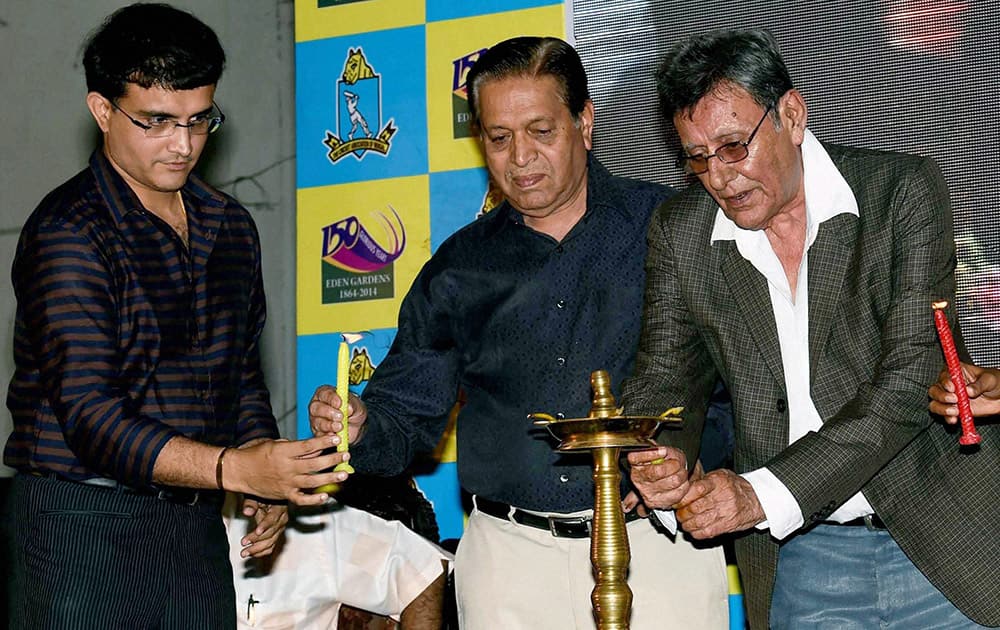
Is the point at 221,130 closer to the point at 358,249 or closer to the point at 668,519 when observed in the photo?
the point at 358,249

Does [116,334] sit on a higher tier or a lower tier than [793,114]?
lower

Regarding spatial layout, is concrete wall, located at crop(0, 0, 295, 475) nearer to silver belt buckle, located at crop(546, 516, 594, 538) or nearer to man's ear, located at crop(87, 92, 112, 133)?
man's ear, located at crop(87, 92, 112, 133)

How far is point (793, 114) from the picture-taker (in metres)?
2.68

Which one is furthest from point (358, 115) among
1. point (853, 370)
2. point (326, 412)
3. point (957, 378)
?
point (957, 378)

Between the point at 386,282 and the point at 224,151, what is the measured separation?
1.25 metres

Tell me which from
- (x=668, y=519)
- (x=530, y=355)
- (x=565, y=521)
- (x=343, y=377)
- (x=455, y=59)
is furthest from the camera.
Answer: (x=455, y=59)

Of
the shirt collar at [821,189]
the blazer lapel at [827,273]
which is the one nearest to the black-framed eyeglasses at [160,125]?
the shirt collar at [821,189]

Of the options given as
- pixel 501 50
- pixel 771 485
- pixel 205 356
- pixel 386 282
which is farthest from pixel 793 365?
pixel 386 282

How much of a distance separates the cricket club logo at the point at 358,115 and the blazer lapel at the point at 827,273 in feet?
7.87

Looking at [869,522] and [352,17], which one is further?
[352,17]

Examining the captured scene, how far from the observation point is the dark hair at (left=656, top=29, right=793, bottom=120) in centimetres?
261

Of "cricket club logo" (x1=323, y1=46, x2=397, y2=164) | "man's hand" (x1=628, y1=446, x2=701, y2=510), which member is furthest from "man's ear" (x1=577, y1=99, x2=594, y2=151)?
"cricket club logo" (x1=323, y1=46, x2=397, y2=164)

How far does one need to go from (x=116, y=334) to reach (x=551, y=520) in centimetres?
106

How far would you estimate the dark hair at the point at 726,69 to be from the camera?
2.61 m
